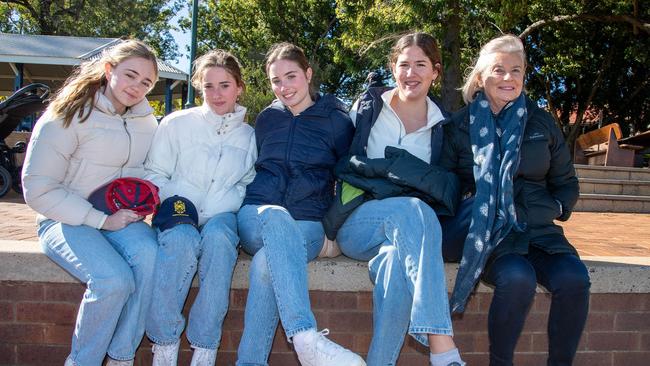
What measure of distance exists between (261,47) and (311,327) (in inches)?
919

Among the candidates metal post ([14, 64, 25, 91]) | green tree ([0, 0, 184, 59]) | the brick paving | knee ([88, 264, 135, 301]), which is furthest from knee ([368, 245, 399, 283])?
green tree ([0, 0, 184, 59])

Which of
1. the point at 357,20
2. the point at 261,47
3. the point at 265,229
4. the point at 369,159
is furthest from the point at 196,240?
the point at 261,47

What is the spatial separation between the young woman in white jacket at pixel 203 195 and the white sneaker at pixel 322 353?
1.67 feet

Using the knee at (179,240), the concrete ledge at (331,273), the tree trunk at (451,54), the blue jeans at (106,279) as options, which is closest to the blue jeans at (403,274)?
Result: the concrete ledge at (331,273)

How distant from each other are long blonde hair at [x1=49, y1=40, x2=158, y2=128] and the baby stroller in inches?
201

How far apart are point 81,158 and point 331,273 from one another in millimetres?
1412

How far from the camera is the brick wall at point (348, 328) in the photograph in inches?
121

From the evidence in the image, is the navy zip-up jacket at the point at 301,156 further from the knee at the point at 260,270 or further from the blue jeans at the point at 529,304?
the blue jeans at the point at 529,304

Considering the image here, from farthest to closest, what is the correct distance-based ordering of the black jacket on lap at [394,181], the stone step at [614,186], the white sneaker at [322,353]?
the stone step at [614,186], the black jacket on lap at [394,181], the white sneaker at [322,353]

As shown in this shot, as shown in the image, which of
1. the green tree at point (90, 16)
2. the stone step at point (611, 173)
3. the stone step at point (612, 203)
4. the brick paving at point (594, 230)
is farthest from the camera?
the green tree at point (90, 16)

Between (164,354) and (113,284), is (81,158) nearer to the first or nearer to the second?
(113,284)

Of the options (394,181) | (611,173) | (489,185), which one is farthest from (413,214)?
(611,173)

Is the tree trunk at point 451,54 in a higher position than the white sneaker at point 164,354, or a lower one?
higher

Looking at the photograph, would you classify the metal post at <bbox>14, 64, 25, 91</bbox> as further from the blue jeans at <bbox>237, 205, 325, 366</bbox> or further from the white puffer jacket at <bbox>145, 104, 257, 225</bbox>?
the blue jeans at <bbox>237, 205, 325, 366</bbox>
